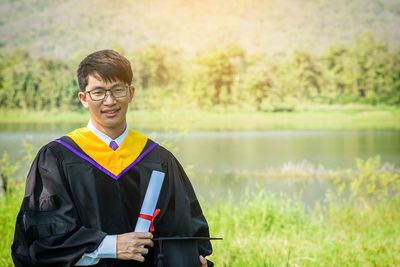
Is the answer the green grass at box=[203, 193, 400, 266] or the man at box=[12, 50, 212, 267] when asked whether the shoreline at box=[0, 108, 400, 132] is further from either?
the man at box=[12, 50, 212, 267]

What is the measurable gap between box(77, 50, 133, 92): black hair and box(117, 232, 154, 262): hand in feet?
1.87

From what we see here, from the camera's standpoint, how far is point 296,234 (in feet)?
13.7

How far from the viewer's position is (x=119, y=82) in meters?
1.60

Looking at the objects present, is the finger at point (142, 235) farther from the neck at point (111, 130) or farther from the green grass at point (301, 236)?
the green grass at point (301, 236)

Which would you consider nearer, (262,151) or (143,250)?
(143,250)

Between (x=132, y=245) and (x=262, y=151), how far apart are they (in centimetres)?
1257

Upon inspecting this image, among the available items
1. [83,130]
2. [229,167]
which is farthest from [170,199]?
[229,167]

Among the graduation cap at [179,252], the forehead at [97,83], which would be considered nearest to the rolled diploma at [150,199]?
the graduation cap at [179,252]

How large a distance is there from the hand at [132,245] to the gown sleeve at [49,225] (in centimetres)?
7

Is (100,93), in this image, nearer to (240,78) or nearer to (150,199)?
(150,199)

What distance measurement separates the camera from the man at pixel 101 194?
145cm

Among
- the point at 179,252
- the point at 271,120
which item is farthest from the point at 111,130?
the point at 271,120

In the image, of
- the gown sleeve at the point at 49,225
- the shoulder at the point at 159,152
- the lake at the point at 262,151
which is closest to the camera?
the gown sleeve at the point at 49,225

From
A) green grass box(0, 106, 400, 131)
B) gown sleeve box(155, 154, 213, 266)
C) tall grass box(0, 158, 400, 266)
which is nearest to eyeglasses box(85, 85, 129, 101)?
gown sleeve box(155, 154, 213, 266)
